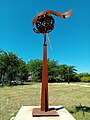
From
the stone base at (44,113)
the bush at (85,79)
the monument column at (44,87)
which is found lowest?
the stone base at (44,113)

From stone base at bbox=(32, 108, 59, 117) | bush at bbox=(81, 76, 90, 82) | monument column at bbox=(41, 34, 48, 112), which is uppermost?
bush at bbox=(81, 76, 90, 82)

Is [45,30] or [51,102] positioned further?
[51,102]

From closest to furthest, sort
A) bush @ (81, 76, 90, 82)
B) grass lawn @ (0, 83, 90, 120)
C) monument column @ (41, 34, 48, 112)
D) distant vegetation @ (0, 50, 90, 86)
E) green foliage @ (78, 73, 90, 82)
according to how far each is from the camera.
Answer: monument column @ (41, 34, 48, 112) < grass lawn @ (0, 83, 90, 120) < distant vegetation @ (0, 50, 90, 86) < bush @ (81, 76, 90, 82) < green foliage @ (78, 73, 90, 82)

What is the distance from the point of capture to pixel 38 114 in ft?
21.7

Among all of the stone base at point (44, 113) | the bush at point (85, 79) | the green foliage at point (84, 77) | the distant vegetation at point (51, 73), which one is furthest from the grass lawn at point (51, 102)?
the green foliage at point (84, 77)

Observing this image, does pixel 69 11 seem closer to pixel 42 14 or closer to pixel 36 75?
pixel 42 14

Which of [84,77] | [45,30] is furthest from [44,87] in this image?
[84,77]

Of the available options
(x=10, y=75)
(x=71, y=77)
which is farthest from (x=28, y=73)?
(x=10, y=75)

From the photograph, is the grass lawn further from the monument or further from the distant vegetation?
the distant vegetation

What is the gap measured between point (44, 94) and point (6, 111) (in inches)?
79.0

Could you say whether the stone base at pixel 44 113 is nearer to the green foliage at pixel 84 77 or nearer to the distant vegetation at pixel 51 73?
the distant vegetation at pixel 51 73

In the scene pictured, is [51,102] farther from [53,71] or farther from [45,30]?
[53,71]

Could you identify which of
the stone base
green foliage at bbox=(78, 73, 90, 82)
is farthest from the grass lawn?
green foliage at bbox=(78, 73, 90, 82)

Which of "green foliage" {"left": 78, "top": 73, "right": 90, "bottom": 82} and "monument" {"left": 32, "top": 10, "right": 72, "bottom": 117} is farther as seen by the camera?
"green foliage" {"left": 78, "top": 73, "right": 90, "bottom": 82}
